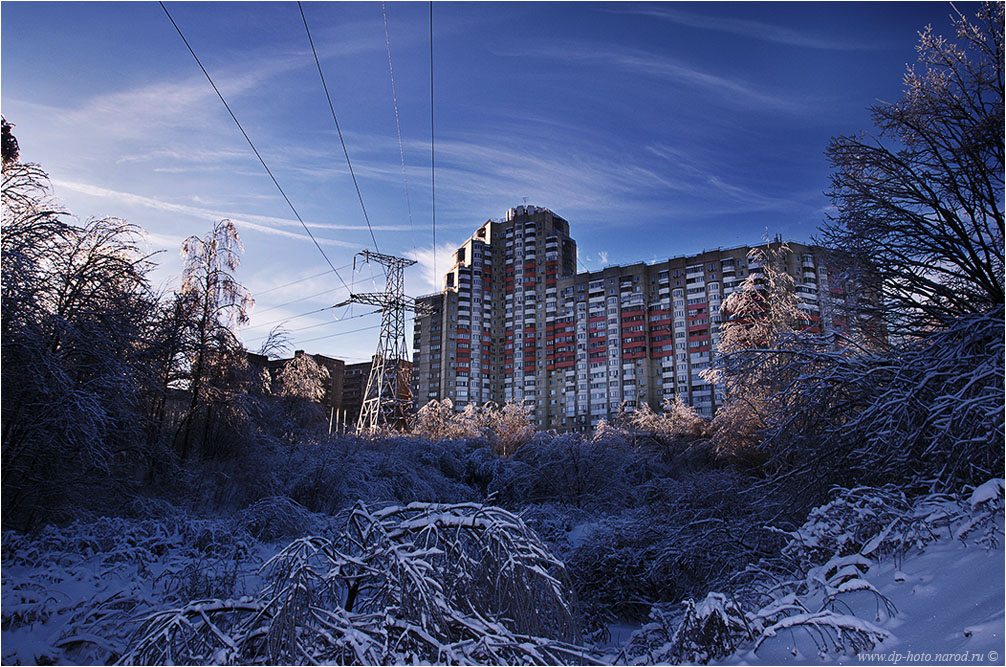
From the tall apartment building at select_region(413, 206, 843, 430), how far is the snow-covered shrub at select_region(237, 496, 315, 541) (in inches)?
2240

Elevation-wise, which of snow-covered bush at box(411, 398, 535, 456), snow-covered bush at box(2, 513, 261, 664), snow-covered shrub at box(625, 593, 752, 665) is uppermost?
snow-covered bush at box(411, 398, 535, 456)

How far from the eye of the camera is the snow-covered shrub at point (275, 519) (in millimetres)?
10330

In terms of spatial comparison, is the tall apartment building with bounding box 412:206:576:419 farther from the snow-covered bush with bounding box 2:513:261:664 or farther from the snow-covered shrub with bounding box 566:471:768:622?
the snow-covered bush with bounding box 2:513:261:664

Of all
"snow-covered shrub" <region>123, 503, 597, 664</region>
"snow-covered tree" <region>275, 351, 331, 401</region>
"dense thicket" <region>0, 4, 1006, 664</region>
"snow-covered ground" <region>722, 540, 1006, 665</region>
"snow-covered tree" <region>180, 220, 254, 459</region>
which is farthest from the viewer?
"snow-covered tree" <region>275, 351, 331, 401</region>

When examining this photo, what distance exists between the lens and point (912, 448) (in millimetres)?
7105

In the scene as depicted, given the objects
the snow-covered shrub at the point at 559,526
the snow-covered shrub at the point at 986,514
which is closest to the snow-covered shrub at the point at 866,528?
the snow-covered shrub at the point at 986,514

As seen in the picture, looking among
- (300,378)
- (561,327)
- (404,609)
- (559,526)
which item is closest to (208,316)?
(300,378)

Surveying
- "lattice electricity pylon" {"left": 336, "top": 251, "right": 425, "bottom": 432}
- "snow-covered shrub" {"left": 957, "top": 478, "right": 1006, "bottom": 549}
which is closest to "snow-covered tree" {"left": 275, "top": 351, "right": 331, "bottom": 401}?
"lattice electricity pylon" {"left": 336, "top": 251, "right": 425, "bottom": 432}

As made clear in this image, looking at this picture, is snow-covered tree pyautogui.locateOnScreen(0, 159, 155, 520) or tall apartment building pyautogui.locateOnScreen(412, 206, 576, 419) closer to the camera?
snow-covered tree pyautogui.locateOnScreen(0, 159, 155, 520)

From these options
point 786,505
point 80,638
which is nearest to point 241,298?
point 80,638

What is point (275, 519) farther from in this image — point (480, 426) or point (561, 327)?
point (561, 327)

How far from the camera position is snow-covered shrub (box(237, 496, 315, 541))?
33.9 feet

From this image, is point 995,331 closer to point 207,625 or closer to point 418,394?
point 207,625

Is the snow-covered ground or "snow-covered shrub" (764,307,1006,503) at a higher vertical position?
"snow-covered shrub" (764,307,1006,503)
